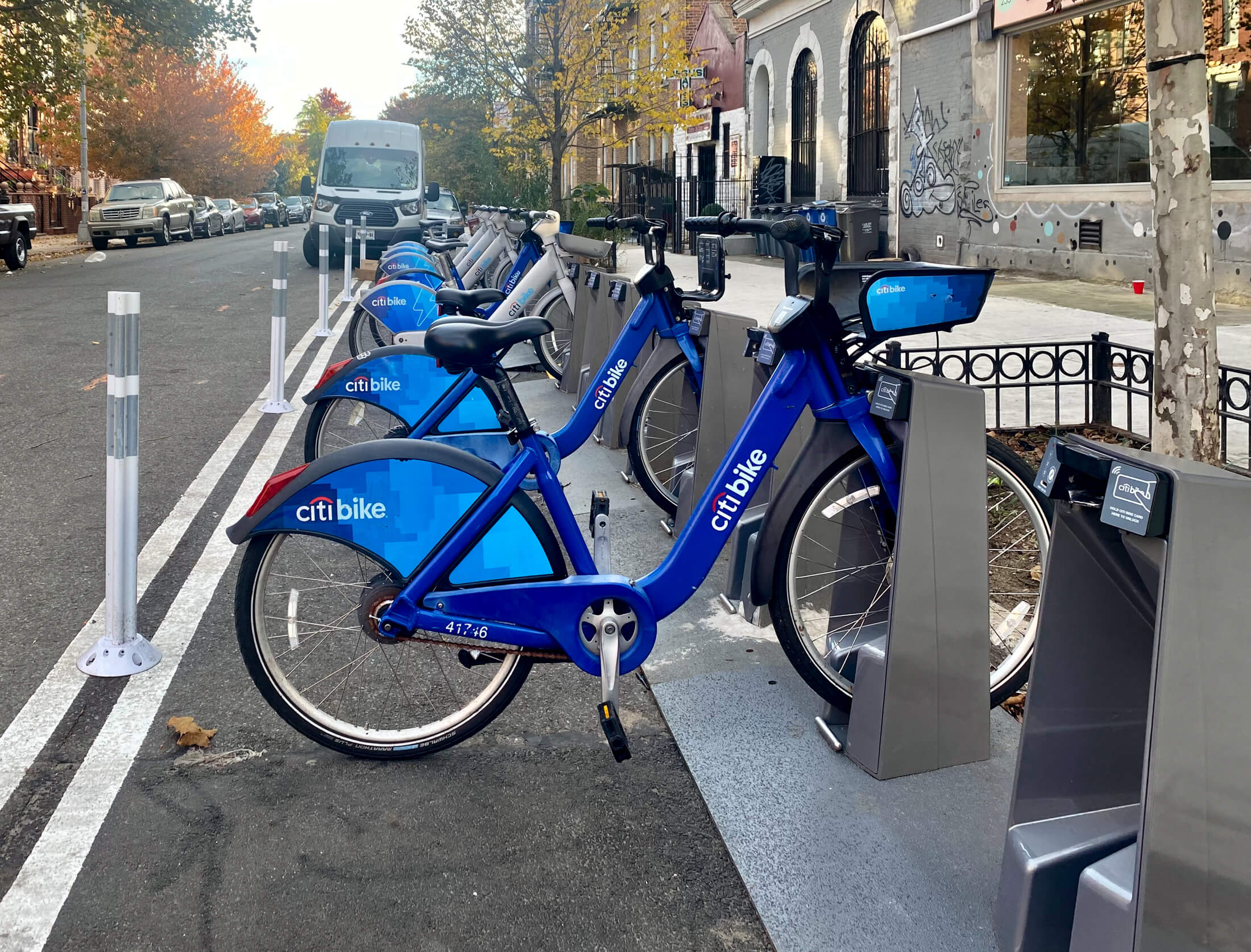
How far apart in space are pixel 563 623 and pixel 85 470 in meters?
4.70

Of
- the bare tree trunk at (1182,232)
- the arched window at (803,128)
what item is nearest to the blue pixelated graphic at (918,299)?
the bare tree trunk at (1182,232)

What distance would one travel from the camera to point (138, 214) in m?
35.6

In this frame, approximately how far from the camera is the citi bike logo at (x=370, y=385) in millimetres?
5366

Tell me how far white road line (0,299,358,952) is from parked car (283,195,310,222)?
6957cm

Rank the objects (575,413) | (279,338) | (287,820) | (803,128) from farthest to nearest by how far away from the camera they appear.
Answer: (803,128), (279,338), (575,413), (287,820)

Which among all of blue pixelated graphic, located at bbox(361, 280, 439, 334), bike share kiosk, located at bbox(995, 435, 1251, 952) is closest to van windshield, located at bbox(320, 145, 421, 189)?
blue pixelated graphic, located at bbox(361, 280, 439, 334)

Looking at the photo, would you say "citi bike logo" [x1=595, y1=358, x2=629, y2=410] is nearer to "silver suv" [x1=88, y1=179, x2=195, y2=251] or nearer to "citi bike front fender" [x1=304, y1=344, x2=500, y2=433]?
"citi bike front fender" [x1=304, y1=344, x2=500, y2=433]

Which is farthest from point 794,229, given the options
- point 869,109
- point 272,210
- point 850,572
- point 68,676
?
point 272,210

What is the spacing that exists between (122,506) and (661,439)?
261 cm

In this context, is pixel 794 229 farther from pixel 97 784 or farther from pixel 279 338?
pixel 279 338

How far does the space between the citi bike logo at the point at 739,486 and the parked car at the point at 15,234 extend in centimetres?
2355

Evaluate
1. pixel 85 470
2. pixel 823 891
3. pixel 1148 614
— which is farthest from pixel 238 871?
pixel 85 470

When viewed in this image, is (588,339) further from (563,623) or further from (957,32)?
(957,32)

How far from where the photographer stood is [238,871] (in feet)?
9.60
